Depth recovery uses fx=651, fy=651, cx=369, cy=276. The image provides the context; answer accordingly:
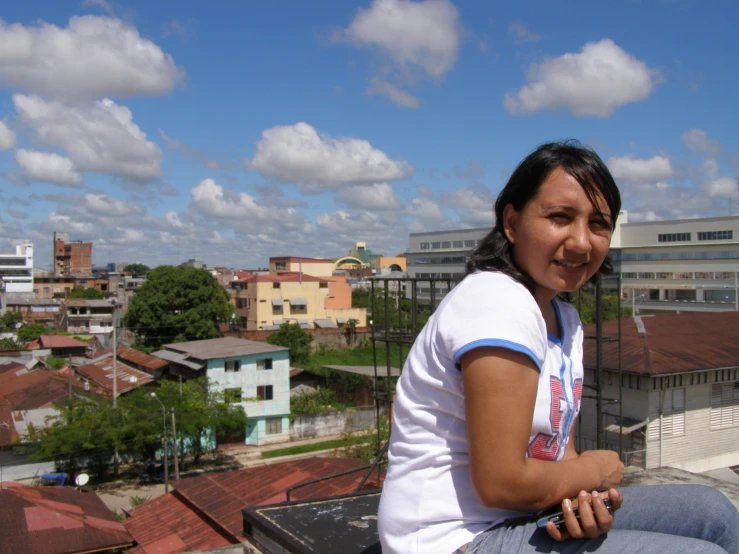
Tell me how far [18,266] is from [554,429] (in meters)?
69.8

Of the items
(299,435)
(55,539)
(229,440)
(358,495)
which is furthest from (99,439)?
(358,495)

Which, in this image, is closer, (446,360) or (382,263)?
(446,360)

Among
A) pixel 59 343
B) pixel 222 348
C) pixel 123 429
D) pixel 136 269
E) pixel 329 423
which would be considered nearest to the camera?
pixel 123 429

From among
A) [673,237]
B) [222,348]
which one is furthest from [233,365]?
[673,237]

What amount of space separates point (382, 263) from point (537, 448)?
7672cm

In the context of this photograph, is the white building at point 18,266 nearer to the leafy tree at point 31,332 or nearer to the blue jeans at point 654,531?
the leafy tree at point 31,332

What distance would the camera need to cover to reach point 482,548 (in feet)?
4.08

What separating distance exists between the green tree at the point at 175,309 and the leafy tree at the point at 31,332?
6687mm

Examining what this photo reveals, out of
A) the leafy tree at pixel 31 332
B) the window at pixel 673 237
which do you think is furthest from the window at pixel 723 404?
the leafy tree at pixel 31 332

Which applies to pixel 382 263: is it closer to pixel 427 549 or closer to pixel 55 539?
pixel 55 539

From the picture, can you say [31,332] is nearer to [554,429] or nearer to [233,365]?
[233,365]

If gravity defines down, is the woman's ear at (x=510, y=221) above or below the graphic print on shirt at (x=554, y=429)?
above

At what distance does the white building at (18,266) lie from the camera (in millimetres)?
59812

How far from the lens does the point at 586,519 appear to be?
1.22 m
